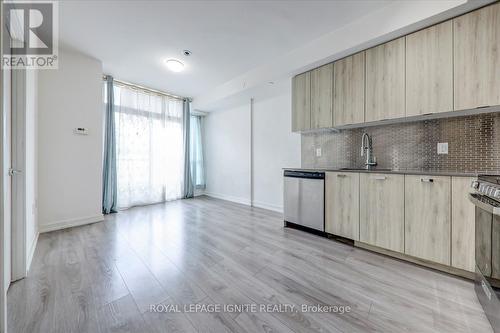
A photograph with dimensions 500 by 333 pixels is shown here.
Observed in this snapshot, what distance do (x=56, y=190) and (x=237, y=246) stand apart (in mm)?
2735

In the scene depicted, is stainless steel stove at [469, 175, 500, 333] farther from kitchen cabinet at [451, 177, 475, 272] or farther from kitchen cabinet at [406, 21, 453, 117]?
kitchen cabinet at [406, 21, 453, 117]

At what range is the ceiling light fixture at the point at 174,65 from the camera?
3.21 meters

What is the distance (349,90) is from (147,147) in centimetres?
401

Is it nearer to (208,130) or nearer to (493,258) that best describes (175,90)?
(208,130)

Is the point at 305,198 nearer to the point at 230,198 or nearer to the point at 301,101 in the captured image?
the point at 301,101

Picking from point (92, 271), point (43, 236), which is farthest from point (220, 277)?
point (43, 236)

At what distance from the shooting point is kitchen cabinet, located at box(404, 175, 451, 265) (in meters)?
1.73

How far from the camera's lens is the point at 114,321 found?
120 cm

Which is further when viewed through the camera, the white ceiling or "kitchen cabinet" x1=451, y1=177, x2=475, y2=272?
the white ceiling

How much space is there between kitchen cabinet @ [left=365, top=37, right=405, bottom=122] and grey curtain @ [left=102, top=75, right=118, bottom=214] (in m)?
4.16

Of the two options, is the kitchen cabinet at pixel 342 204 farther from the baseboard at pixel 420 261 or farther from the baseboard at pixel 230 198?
the baseboard at pixel 230 198

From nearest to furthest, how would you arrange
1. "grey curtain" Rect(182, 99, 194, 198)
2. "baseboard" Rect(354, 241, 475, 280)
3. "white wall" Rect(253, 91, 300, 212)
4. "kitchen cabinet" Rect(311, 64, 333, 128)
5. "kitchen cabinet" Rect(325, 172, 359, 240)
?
"baseboard" Rect(354, 241, 475, 280), "kitchen cabinet" Rect(325, 172, 359, 240), "kitchen cabinet" Rect(311, 64, 333, 128), "white wall" Rect(253, 91, 300, 212), "grey curtain" Rect(182, 99, 194, 198)

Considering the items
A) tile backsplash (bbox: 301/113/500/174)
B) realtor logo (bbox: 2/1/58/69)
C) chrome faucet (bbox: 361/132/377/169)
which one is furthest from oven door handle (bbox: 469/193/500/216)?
realtor logo (bbox: 2/1/58/69)

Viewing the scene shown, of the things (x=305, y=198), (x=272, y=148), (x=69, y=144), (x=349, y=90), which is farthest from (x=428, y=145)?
(x=69, y=144)
